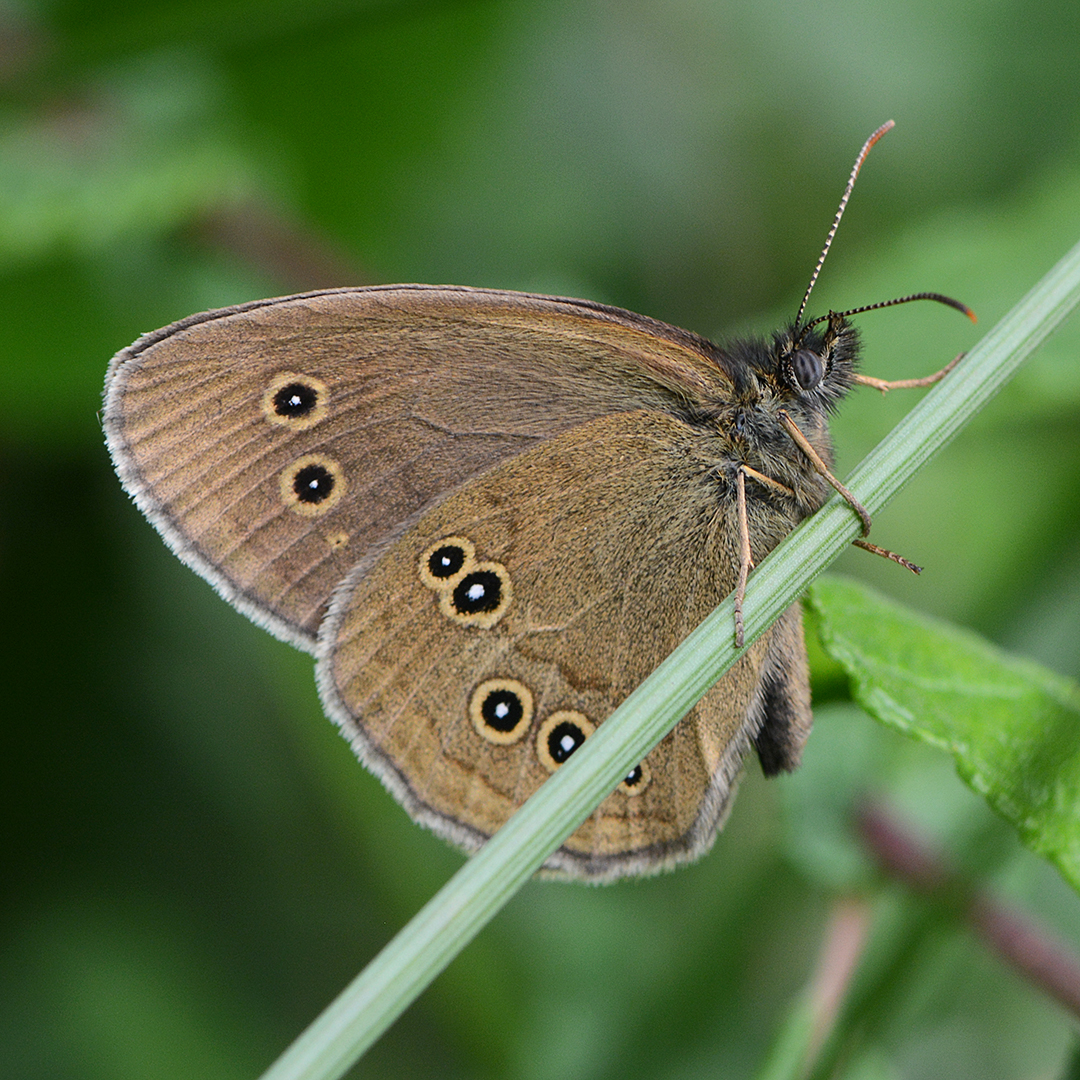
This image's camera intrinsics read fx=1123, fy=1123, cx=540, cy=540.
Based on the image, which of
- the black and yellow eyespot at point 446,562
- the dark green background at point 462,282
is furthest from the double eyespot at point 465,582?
the dark green background at point 462,282

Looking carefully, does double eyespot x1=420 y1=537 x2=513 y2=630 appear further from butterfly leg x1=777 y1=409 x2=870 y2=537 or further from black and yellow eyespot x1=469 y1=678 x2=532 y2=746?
butterfly leg x1=777 y1=409 x2=870 y2=537

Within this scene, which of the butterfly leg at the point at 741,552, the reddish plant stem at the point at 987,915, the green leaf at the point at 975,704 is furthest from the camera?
the reddish plant stem at the point at 987,915

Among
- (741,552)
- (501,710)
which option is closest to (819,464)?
(741,552)

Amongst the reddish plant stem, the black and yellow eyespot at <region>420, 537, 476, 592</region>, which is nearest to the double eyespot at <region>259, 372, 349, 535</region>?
the black and yellow eyespot at <region>420, 537, 476, 592</region>

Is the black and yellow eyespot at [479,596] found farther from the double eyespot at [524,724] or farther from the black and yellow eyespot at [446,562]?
the double eyespot at [524,724]

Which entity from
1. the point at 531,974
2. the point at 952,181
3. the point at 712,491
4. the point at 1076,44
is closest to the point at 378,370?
the point at 712,491

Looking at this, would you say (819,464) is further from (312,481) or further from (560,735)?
(312,481)

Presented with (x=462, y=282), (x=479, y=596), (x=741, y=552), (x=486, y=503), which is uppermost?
(x=462, y=282)
